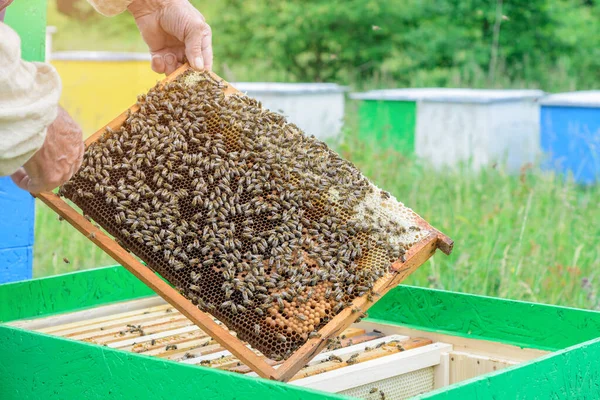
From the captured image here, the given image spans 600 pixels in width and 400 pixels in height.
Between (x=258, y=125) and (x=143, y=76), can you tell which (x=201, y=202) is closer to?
(x=258, y=125)

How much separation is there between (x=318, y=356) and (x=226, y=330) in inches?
23.1

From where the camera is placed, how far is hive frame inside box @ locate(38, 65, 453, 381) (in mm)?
2397

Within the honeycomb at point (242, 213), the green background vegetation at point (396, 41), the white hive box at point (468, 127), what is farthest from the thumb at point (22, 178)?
the white hive box at point (468, 127)

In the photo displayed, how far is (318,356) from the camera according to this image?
2994 mm

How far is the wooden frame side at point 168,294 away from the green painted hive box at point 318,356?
0.82 feet

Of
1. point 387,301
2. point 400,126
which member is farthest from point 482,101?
point 387,301

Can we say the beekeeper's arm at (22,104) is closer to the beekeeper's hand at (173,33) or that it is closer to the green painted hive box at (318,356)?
the green painted hive box at (318,356)

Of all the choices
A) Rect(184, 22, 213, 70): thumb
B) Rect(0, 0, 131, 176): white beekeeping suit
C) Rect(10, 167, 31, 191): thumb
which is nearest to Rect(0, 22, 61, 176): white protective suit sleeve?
Rect(0, 0, 131, 176): white beekeeping suit

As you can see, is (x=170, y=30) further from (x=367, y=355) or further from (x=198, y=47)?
(x=367, y=355)

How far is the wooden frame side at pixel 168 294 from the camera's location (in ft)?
7.95

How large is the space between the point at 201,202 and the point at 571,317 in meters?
1.41

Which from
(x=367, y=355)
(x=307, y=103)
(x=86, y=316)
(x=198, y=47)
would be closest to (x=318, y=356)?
(x=367, y=355)

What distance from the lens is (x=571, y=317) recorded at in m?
2.96

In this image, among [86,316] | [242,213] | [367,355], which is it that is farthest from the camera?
[86,316]
